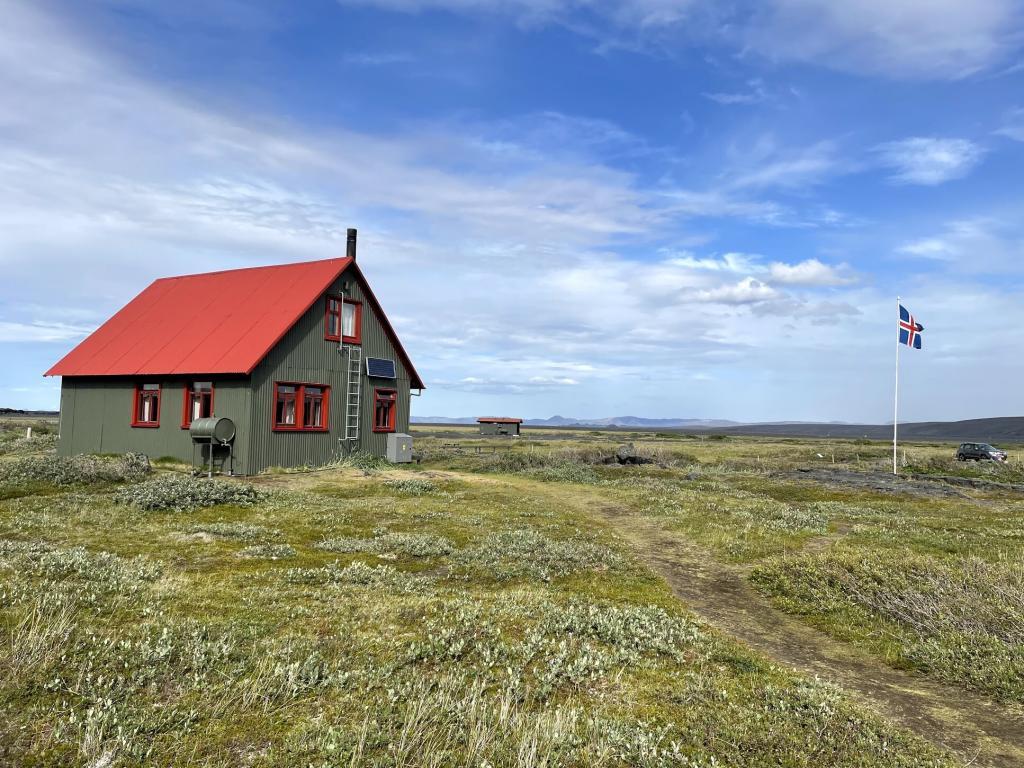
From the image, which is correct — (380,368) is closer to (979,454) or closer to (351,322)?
(351,322)

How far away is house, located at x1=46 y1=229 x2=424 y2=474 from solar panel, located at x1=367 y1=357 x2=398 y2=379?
0.08 meters

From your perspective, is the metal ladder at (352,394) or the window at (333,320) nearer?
the window at (333,320)

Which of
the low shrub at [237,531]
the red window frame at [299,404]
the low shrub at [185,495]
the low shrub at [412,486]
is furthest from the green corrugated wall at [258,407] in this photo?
the low shrub at [237,531]

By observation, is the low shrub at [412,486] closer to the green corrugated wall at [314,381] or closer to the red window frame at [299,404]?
the green corrugated wall at [314,381]

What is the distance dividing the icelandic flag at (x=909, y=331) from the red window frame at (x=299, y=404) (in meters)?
32.9

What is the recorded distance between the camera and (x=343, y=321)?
1346 inches

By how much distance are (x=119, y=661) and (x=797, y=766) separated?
24.0 ft

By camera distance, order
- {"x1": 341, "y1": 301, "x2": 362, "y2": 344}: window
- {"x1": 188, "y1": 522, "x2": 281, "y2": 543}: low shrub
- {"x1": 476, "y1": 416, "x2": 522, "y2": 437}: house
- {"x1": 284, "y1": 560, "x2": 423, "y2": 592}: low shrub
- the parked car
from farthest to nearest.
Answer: {"x1": 476, "y1": 416, "x2": 522, "y2": 437}: house → the parked car → {"x1": 341, "y1": 301, "x2": 362, "y2": 344}: window → {"x1": 188, "y1": 522, "x2": 281, "y2": 543}: low shrub → {"x1": 284, "y1": 560, "x2": 423, "y2": 592}: low shrub

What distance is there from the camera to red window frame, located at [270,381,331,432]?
30.6 meters

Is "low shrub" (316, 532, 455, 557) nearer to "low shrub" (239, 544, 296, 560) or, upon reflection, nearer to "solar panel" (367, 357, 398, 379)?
"low shrub" (239, 544, 296, 560)

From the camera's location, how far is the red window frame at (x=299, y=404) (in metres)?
30.6

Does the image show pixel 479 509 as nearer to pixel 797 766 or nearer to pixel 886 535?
pixel 886 535

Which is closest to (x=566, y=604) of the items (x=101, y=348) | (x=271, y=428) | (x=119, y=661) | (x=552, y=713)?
(x=552, y=713)

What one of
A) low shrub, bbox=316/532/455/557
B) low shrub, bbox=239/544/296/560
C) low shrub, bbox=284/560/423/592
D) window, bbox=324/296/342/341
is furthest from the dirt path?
window, bbox=324/296/342/341
